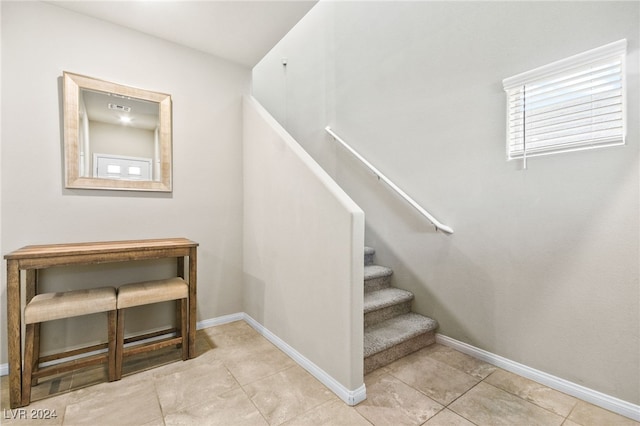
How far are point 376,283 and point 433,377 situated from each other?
0.91m

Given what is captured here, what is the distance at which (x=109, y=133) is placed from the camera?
7.60 ft

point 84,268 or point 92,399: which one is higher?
point 84,268

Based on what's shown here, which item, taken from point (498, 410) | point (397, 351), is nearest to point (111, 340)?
point (397, 351)

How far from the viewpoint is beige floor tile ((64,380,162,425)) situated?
5.16ft

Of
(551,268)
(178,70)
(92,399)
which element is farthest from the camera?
(178,70)

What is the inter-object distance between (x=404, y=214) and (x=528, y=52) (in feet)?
4.81

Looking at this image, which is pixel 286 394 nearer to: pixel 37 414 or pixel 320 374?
pixel 320 374

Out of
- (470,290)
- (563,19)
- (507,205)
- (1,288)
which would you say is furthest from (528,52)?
(1,288)

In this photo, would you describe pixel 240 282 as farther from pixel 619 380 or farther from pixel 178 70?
pixel 619 380

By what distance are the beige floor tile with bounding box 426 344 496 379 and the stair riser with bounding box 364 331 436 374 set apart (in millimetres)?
83

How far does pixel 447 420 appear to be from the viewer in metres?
1.58

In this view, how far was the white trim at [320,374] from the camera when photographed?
5.61 feet

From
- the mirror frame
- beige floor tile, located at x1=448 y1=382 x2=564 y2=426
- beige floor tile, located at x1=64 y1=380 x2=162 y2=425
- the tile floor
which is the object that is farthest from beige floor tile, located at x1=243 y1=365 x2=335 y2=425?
the mirror frame

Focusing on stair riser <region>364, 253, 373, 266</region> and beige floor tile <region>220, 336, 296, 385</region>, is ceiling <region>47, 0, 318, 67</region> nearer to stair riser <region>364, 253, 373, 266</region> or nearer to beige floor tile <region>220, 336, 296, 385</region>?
stair riser <region>364, 253, 373, 266</region>
